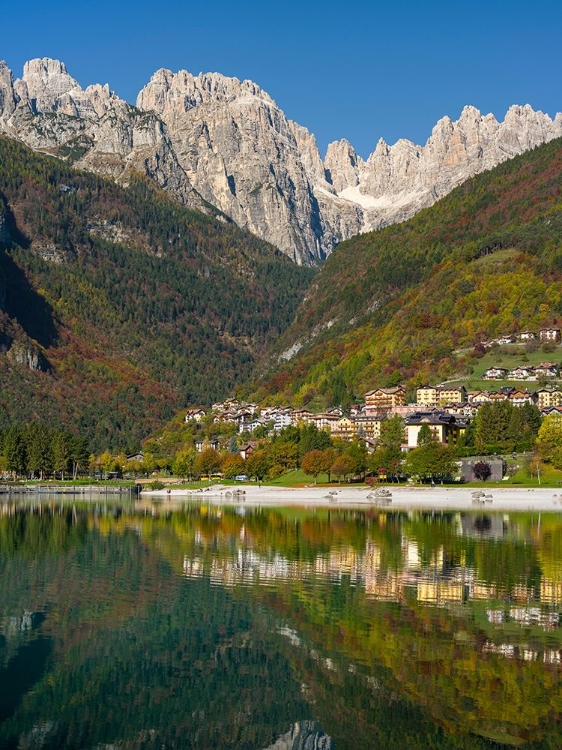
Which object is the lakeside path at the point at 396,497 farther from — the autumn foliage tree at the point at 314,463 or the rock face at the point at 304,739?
the rock face at the point at 304,739

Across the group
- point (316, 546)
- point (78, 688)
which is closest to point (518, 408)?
point (316, 546)

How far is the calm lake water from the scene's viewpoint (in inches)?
1212

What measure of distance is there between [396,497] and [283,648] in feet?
346

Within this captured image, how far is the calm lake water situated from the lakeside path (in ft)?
179

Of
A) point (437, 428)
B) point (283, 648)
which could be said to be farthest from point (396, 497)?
point (283, 648)

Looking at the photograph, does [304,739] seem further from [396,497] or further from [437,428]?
[437,428]

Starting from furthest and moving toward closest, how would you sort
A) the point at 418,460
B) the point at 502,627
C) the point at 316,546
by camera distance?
the point at 418,460
the point at 316,546
the point at 502,627

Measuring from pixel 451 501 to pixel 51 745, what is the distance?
10930 cm

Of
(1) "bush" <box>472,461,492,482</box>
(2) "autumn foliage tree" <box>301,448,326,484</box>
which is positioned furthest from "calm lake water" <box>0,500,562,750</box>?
(2) "autumn foliage tree" <box>301,448,326,484</box>

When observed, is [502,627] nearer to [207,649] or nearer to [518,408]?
[207,649]

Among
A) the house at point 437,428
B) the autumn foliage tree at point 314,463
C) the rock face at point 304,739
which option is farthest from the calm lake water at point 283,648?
the house at point 437,428

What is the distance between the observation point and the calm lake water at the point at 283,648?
30.8 m

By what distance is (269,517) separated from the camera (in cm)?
11325

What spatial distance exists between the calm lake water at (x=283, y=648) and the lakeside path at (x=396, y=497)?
179 feet
